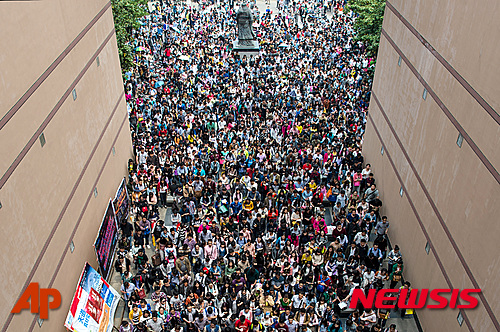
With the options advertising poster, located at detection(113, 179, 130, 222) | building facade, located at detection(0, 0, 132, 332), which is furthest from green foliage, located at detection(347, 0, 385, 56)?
advertising poster, located at detection(113, 179, 130, 222)

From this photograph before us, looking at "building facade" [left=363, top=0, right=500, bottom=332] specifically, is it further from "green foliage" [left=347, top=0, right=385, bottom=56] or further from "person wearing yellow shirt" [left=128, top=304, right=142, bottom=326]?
"green foliage" [left=347, top=0, right=385, bottom=56]

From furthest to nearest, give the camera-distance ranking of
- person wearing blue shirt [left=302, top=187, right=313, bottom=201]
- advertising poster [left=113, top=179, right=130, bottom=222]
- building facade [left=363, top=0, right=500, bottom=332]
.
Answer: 1. person wearing blue shirt [left=302, top=187, right=313, bottom=201]
2. advertising poster [left=113, top=179, right=130, bottom=222]
3. building facade [left=363, top=0, right=500, bottom=332]

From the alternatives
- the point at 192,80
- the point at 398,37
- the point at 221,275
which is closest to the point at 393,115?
the point at 398,37

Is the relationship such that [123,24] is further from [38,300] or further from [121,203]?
[38,300]

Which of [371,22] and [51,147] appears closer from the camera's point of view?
[51,147]

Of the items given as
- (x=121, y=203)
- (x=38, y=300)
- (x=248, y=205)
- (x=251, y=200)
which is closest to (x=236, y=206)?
(x=248, y=205)
